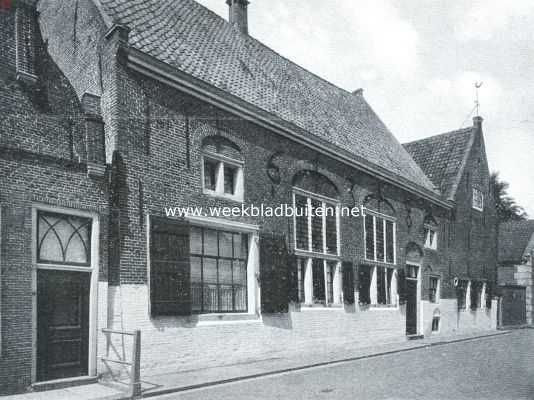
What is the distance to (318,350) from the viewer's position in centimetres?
→ 1503

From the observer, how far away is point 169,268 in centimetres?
1098

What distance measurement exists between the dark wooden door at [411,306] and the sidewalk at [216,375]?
4.17 m

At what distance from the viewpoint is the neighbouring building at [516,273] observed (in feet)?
96.1

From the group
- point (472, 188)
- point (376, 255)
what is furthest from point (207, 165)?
point (472, 188)

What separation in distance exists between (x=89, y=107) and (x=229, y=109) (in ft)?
11.9

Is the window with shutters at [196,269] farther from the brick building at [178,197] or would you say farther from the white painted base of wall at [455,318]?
the white painted base of wall at [455,318]

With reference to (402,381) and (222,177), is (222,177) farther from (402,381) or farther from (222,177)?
(402,381)

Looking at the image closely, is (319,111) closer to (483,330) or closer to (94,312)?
(94,312)

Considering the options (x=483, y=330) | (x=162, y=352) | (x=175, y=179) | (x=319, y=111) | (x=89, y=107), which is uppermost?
(x=319, y=111)

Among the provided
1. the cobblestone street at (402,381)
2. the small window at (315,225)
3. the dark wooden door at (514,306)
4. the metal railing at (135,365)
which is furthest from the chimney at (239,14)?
the dark wooden door at (514,306)

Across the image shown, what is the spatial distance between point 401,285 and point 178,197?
10882mm

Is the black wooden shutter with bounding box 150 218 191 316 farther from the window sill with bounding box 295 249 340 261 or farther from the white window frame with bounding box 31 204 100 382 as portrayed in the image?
the window sill with bounding box 295 249 340 261

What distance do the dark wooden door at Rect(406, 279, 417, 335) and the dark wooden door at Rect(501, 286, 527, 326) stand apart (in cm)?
1037

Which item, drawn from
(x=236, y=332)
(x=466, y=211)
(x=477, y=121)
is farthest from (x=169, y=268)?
(x=477, y=121)
